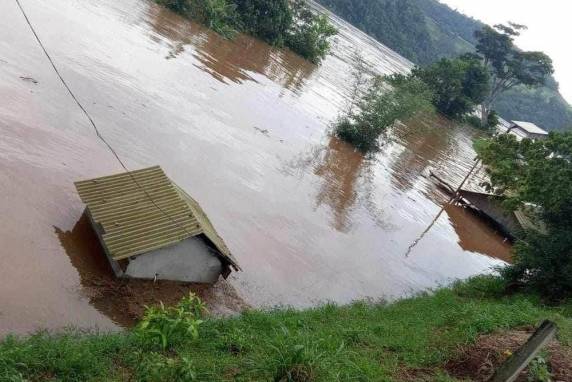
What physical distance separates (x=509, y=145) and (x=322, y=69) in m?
32.6

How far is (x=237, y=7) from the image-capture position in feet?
148

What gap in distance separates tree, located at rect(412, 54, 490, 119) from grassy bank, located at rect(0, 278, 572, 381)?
1794 inches

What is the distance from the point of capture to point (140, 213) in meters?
11.8

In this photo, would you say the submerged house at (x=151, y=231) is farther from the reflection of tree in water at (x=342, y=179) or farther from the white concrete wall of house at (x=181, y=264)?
the reflection of tree in water at (x=342, y=179)

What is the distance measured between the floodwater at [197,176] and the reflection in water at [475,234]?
0.11m

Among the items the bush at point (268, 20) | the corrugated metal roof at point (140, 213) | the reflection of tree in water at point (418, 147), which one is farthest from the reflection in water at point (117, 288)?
the bush at point (268, 20)

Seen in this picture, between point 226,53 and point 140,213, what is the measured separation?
2702 cm

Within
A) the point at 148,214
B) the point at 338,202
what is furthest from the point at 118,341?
the point at 338,202

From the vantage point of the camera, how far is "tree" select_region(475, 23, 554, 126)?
56.9m

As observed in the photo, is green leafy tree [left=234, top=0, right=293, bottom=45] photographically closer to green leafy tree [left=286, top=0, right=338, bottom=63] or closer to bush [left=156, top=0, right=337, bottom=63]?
bush [left=156, top=0, right=337, bottom=63]

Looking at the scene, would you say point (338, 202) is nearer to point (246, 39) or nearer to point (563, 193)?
point (563, 193)

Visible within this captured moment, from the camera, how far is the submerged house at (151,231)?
35.6ft

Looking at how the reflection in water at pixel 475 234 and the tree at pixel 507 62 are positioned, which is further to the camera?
the tree at pixel 507 62

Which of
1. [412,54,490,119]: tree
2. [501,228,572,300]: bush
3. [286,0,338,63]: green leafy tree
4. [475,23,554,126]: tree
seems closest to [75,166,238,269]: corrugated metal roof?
[501,228,572,300]: bush
